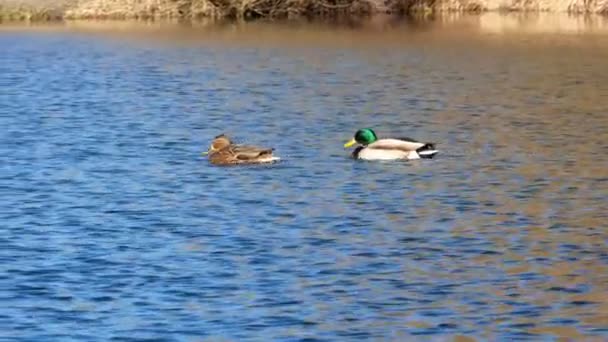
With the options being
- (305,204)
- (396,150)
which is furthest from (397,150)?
(305,204)

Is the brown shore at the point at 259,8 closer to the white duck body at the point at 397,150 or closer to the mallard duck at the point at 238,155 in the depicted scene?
the mallard duck at the point at 238,155

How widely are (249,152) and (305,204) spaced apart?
122 inches

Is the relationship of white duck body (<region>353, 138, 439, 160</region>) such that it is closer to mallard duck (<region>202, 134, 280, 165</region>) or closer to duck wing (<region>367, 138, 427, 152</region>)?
duck wing (<region>367, 138, 427, 152</region>)

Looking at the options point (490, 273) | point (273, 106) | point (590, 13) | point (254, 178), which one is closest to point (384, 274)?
point (490, 273)

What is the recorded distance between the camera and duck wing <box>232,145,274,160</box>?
20.9 meters

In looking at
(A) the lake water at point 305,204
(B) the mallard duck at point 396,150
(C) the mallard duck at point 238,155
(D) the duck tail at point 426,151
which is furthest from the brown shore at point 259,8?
(D) the duck tail at point 426,151

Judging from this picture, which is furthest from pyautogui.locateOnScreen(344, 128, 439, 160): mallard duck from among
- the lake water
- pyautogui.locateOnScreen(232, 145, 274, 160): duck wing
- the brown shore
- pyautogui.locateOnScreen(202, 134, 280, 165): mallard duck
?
the brown shore

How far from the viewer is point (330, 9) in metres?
50.2

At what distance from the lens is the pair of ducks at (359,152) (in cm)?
2091

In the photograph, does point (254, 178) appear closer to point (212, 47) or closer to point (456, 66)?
point (456, 66)

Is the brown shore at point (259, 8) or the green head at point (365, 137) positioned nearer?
the green head at point (365, 137)

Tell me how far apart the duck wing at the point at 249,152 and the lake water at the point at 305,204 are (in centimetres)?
16

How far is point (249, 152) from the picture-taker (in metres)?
20.9

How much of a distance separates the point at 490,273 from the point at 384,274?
0.85 m
